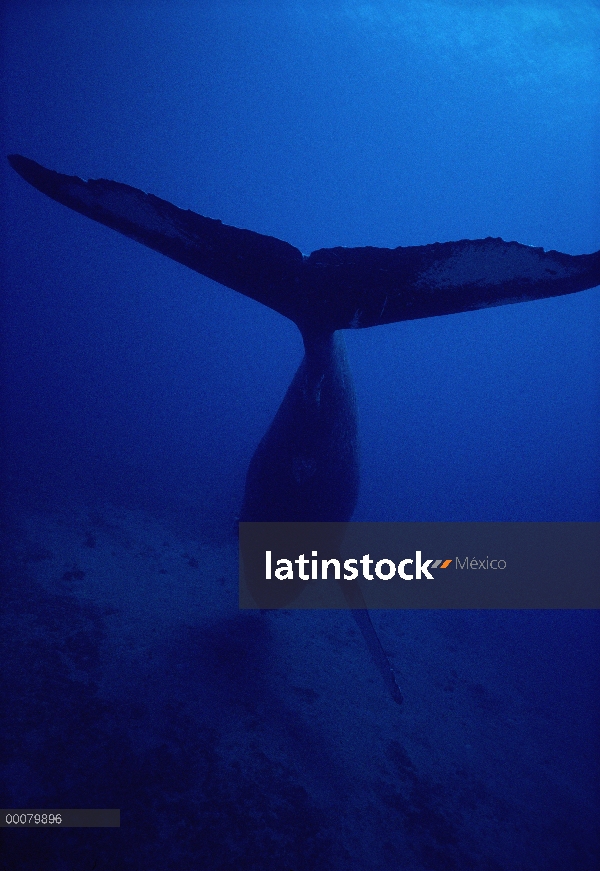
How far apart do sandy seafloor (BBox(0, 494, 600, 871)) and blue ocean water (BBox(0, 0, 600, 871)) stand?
4cm

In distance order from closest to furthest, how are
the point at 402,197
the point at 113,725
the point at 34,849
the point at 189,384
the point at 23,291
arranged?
1. the point at 34,849
2. the point at 113,725
3. the point at 189,384
4. the point at 23,291
5. the point at 402,197

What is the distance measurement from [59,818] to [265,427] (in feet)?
104

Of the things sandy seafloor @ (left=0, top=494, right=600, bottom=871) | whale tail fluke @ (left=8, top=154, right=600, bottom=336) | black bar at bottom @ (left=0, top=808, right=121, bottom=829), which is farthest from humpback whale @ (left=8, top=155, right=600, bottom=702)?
black bar at bottom @ (left=0, top=808, right=121, bottom=829)

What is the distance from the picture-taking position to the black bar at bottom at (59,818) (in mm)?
3115

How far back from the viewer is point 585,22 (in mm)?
28938

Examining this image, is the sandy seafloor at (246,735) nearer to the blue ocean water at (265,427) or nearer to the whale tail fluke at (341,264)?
the blue ocean water at (265,427)

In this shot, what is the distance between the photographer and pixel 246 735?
4641 millimetres

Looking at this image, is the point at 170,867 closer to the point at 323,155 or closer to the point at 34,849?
the point at 34,849

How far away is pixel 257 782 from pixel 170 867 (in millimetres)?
1126

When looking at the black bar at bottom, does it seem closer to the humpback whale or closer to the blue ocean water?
the blue ocean water

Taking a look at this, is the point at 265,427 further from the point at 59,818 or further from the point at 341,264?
the point at 341,264

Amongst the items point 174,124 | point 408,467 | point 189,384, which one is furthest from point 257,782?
point 174,124

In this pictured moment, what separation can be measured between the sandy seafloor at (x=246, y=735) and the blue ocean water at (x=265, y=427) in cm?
4

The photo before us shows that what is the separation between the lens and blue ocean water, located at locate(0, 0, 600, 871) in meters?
4.17
